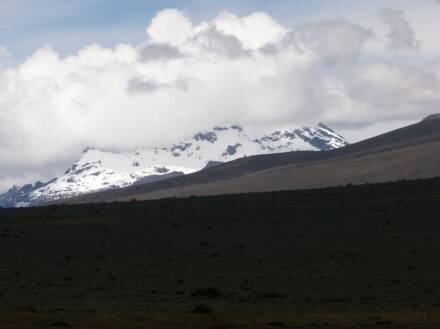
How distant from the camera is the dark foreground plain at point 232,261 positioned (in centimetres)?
2938

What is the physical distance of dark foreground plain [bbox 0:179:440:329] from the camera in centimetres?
2938

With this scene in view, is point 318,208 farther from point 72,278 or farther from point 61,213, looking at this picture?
point 72,278

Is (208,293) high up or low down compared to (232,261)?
down

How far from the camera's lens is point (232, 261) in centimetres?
4544

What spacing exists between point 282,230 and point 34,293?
21.6m

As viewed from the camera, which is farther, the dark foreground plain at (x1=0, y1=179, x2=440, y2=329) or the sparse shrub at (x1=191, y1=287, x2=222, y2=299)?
the sparse shrub at (x1=191, y1=287, x2=222, y2=299)

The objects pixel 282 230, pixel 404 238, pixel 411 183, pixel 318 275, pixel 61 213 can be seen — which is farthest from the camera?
pixel 411 183

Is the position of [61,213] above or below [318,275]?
above

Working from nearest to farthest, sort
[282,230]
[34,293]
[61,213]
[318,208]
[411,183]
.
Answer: [34,293]
[282,230]
[318,208]
[61,213]
[411,183]

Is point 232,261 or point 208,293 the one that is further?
point 232,261

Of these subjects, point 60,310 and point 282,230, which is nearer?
point 60,310

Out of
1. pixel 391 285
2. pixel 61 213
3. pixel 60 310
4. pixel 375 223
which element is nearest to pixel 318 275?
pixel 391 285

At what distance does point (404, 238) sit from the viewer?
50.4 m

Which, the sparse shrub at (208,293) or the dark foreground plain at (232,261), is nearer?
the dark foreground plain at (232,261)
